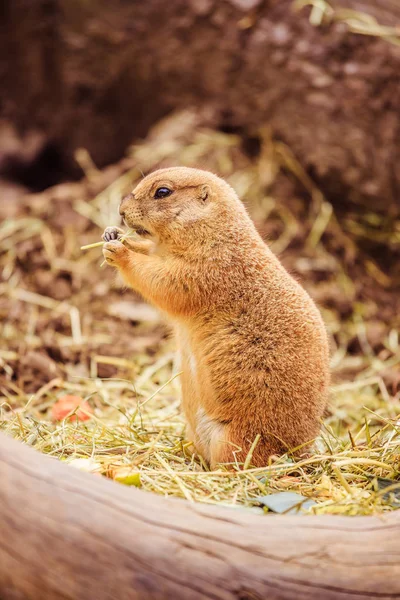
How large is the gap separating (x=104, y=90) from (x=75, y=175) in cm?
110

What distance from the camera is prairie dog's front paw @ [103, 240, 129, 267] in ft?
13.5

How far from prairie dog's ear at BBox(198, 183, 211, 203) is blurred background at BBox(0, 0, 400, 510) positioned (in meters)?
1.88

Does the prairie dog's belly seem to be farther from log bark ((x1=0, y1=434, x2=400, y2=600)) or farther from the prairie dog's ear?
log bark ((x1=0, y1=434, x2=400, y2=600))

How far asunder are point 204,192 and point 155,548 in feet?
7.15

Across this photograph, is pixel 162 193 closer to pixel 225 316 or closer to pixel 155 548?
pixel 225 316

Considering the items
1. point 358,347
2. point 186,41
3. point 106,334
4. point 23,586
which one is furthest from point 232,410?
point 186,41

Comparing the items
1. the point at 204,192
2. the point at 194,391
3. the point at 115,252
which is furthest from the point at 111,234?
the point at 194,391

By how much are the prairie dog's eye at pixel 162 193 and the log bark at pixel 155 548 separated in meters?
1.84

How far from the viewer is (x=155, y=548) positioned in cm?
251

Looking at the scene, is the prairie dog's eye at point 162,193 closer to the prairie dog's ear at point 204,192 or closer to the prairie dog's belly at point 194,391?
the prairie dog's ear at point 204,192

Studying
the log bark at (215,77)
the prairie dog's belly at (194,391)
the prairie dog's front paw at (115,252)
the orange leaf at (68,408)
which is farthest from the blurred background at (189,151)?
the prairie dog's front paw at (115,252)

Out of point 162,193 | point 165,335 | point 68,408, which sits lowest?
point 165,335

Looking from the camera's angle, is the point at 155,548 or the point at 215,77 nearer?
the point at 155,548

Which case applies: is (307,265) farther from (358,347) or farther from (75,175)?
(75,175)
